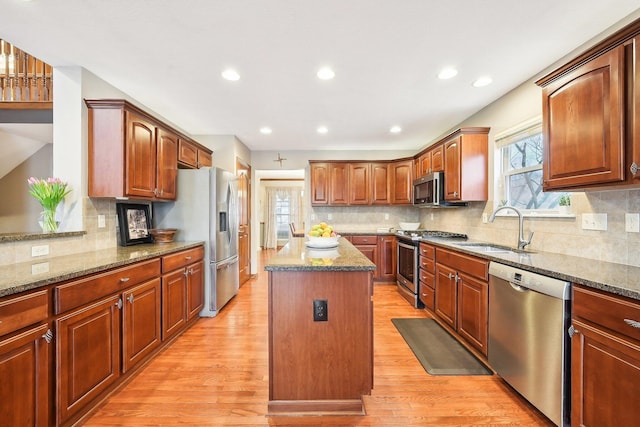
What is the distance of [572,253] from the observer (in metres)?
2.08

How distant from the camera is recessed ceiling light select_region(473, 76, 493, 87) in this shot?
2.54 meters

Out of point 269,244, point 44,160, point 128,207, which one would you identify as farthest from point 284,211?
point 128,207

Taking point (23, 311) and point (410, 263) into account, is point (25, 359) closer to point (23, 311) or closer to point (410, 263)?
point (23, 311)

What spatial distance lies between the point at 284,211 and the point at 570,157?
849cm

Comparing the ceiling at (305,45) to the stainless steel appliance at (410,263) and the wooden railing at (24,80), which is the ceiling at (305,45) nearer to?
the wooden railing at (24,80)

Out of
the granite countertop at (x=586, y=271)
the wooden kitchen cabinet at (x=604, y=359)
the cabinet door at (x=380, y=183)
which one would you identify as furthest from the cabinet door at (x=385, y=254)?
the wooden kitchen cabinet at (x=604, y=359)

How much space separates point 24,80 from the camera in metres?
2.96

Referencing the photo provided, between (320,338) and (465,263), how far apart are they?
1.52m

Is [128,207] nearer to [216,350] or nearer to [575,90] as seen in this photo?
[216,350]

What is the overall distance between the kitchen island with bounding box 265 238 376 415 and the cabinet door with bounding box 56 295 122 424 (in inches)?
42.2

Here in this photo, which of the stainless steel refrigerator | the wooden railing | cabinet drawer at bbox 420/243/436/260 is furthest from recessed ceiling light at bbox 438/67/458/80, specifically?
the wooden railing

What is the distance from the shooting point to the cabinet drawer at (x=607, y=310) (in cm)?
115

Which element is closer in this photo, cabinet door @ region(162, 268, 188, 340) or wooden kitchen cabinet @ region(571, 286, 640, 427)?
wooden kitchen cabinet @ region(571, 286, 640, 427)

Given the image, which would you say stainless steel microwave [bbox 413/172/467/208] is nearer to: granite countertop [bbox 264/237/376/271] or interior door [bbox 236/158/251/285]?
granite countertop [bbox 264/237/376/271]
